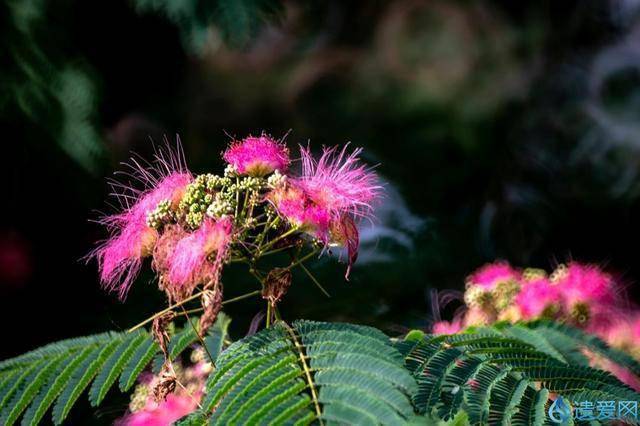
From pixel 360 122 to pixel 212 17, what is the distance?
734mm

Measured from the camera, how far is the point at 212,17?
81.4 inches

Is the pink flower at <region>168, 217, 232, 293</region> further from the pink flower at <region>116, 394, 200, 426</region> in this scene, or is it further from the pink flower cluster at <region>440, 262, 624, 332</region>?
the pink flower cluster at <region>440, 262, 624, 332</region>

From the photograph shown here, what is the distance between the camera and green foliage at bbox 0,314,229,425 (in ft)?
3.79

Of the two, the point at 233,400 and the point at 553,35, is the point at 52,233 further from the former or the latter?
the point at 553,35

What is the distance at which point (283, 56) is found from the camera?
8.60 ft

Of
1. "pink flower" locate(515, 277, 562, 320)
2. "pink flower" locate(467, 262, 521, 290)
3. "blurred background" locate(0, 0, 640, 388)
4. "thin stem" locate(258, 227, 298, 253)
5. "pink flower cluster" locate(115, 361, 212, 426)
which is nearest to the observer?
"thin stem" locate(258, 227, 298, 253)

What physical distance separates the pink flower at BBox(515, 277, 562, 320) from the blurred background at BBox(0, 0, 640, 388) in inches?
16.5

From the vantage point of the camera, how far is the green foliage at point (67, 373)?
1155 millimetres

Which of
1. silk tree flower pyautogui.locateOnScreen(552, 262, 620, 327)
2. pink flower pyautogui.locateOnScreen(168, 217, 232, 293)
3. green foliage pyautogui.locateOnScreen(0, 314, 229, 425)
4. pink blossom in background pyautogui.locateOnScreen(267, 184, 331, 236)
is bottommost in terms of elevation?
green foliage pyautogui.locateOnScreen(0, 314, 229, 425)

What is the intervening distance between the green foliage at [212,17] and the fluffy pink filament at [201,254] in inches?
44.1

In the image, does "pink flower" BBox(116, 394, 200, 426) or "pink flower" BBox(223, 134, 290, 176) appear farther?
"pink flower" BBox(116, 394, 200, 426)

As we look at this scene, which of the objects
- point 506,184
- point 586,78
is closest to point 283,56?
point 506,184

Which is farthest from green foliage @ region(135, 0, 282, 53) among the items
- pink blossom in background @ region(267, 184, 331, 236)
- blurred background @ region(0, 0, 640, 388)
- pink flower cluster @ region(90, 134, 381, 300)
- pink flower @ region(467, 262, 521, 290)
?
pink blossom in background @ region(267, 184, 331, 236)

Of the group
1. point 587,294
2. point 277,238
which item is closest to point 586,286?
point 587,294
